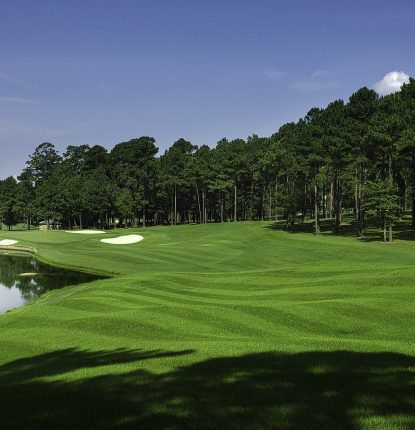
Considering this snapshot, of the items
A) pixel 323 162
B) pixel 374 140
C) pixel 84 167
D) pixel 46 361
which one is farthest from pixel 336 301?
pixel 84 167

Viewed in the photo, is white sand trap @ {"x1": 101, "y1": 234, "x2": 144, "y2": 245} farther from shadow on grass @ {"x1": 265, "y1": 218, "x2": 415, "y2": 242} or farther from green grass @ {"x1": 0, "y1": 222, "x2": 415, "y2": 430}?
green grass @ {"x1": 0, "y1": 222, "x2": 415, "y2": 430}

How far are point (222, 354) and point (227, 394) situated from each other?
3.43 meters

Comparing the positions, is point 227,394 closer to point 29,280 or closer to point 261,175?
point 29,280

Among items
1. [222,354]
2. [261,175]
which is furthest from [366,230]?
[222,354]

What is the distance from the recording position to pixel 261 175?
351 ft

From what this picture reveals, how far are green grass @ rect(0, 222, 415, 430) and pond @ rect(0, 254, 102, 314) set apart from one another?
35.3 feet

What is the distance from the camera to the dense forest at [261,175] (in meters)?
58.7

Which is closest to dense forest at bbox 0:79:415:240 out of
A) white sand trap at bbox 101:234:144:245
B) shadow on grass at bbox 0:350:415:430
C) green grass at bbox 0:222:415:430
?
white sand trap at bbox 101:234:144:245

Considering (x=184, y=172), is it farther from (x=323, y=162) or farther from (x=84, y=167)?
(x=84, y=167)

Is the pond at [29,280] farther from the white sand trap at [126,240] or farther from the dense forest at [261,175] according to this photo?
the dense forest at [261,175]

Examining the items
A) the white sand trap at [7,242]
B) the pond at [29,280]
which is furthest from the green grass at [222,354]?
the white sand trap at [7,242]

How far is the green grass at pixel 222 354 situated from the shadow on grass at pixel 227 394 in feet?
0.13

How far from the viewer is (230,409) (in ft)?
26.5

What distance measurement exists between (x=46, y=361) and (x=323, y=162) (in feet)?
202
